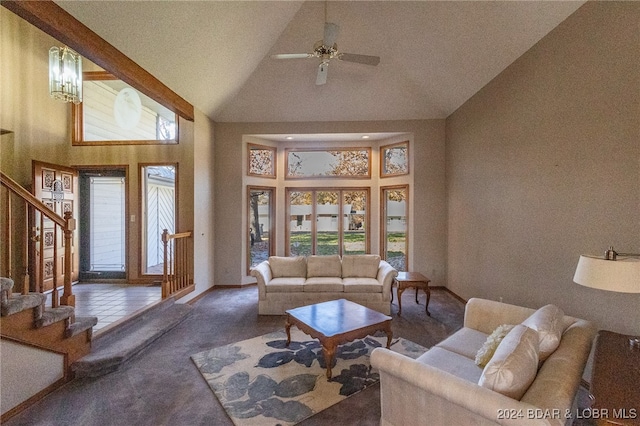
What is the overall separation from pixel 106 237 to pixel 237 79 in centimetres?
399

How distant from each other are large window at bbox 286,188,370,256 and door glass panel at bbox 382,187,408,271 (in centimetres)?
53

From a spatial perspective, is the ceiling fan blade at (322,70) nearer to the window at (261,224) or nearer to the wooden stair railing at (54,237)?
the window at (261,224)

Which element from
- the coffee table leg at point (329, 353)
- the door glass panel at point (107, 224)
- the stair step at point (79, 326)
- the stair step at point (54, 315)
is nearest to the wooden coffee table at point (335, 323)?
the coffee table leg at point (329, 353)

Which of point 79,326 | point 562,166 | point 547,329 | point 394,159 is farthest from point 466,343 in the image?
point 394,159

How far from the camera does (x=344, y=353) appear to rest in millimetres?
3111

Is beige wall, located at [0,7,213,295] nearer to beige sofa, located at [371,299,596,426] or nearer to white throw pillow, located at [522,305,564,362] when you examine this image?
beige sofa, located at [371,299,596,426]

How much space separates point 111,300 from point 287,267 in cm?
271

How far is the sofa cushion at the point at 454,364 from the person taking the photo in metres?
1.94

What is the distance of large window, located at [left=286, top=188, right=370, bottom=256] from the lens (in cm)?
636

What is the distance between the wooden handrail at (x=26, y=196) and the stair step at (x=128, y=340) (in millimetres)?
1374

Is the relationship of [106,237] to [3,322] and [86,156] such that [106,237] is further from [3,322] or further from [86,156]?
[3,322]

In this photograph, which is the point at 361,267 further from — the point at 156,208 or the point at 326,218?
the point at 156,208

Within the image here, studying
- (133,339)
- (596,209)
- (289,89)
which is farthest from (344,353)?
(289,89)

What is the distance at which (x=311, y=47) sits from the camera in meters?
4.61
